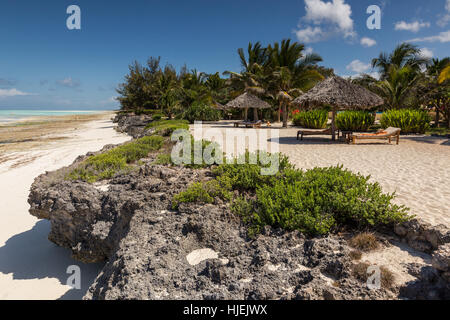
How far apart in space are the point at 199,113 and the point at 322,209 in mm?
21740

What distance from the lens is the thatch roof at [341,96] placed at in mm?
11790

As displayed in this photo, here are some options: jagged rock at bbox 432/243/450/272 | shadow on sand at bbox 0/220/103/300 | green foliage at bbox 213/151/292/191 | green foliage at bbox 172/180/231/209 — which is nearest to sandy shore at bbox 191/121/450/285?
jagged rock at bbox 432/243/450/272

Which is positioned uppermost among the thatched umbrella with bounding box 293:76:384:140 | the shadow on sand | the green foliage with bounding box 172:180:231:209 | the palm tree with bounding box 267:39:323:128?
the palm tree with bounding box 267:39:323:128

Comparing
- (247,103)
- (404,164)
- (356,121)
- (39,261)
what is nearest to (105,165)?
(39,261)

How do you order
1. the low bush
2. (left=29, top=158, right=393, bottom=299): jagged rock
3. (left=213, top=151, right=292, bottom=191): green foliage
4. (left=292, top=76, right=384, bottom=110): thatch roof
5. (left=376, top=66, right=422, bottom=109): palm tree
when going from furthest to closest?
(left=376, top=66, right=422, bottom=109): palm tree < (left=292, top=76, right=384, bottom=110): thatch roof < (left=213, top=151, right=292, bottom=191): green foliage < the low bush < (left=29, top=158, right=393, bottom=299): jagged rock

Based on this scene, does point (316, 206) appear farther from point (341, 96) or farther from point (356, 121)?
point (356, 121)

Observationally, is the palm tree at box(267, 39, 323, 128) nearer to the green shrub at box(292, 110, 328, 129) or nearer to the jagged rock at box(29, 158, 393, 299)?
the green shrub at box(292, 110, 328, 129)

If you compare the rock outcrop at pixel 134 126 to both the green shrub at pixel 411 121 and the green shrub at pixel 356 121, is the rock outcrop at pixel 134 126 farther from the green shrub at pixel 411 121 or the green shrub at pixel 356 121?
the green shrub at pixel 411 121

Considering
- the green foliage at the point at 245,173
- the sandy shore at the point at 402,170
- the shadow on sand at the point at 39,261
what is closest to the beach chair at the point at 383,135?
the sandy shore at the point at 402,170

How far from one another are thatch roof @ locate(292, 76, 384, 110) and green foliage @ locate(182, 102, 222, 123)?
13.5 meters

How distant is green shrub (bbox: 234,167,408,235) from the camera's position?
335 cm

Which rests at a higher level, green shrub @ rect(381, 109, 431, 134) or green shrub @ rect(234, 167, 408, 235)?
green shrub @ rect(381, 109, 431, 134)
